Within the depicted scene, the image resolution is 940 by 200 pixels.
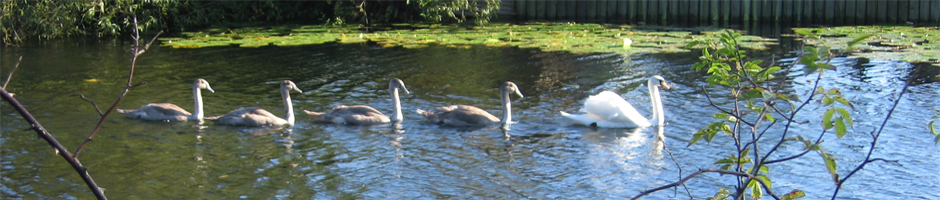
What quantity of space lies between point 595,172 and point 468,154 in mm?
1408

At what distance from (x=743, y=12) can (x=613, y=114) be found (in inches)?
555

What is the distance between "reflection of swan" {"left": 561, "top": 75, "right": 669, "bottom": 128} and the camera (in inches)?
407

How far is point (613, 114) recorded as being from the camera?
1035 centimetres

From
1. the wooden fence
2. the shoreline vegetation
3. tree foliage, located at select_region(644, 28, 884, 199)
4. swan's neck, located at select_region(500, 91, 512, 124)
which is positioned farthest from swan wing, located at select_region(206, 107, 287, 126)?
the wooden fence

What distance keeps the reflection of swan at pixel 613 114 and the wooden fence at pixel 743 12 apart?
12.6m

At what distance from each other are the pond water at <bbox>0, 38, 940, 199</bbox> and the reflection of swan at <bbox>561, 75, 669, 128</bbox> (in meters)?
0.12

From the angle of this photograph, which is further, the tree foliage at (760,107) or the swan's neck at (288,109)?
the swan's neck at (288,109)

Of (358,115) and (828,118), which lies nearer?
(828,118)

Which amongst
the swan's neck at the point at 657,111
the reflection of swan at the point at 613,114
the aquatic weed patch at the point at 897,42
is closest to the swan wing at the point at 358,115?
the reflection of swan at the point at 613,114

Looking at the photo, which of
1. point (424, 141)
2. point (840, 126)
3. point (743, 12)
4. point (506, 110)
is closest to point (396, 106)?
point (424, 141)

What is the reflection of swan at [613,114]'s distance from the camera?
10.3m

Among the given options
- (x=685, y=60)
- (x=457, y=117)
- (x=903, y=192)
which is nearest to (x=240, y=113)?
(x=457, y=117)

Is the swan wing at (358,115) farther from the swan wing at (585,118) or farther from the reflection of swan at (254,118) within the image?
the swan wing at (585,118)

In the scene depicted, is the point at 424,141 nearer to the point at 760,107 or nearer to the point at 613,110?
the point at 613,110
